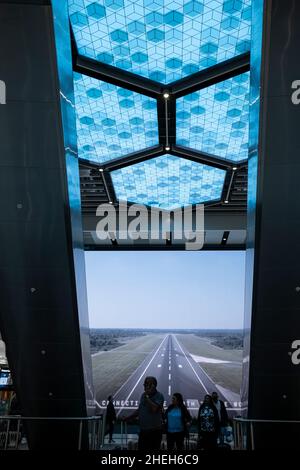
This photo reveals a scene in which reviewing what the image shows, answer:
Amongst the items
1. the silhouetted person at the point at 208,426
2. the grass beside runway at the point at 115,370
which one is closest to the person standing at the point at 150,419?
the silhouetted person at the point at 208,426

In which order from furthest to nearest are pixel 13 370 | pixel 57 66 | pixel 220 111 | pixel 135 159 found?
pixel 135 159
pixel 220 111
pixel 13 370
pixel 57 66

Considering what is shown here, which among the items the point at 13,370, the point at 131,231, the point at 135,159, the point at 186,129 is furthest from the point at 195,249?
the point at 13,370

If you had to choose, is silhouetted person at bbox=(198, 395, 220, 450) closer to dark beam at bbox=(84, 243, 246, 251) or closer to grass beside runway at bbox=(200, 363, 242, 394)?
dark beam at bbox=(84, 243, 246, 251)

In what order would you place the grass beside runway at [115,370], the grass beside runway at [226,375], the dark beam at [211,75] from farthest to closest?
1. the grass beside runway at [226,375]
2. the grass beside runway at [115,370]
3. the dark beam at [211,75]

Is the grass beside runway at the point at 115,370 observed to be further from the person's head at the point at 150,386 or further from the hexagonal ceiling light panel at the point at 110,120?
the person's head at the point at 150,386

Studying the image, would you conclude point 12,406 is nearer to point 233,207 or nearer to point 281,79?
point 233,207

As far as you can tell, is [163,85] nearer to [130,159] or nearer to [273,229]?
[130,159]
